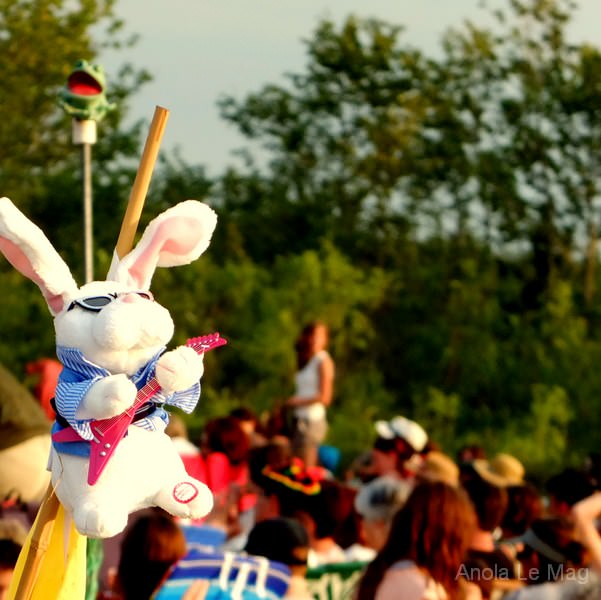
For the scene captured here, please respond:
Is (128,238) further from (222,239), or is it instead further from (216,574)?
(222,239)

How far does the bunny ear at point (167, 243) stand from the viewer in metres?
3.42

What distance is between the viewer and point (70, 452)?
3.28m

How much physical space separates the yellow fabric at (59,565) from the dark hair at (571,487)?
3769mm

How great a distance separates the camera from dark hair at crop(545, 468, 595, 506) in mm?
6730

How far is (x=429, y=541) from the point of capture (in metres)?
4.61

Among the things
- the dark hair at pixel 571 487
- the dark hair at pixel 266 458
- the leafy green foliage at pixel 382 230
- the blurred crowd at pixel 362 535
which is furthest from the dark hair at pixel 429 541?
the leafy green foliage at pixel 382 230

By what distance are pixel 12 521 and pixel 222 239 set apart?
64.8 feet

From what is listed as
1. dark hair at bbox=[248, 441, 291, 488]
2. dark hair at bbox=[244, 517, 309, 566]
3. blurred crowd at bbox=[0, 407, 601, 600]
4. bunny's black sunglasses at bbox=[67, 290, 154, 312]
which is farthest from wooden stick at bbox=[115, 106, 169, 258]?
dark hair at bbox=[248, 441, 291, 488]

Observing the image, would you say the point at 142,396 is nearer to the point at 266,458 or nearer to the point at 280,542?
the point at 280,542

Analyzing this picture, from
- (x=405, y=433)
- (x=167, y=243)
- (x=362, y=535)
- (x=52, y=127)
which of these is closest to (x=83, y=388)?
(x=167, y=243)

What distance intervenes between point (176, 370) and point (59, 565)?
1.65 feet

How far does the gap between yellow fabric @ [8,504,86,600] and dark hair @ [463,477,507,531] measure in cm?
287

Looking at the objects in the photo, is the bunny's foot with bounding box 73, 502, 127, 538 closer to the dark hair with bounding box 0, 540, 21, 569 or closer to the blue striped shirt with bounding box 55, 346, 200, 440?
the blue striped shirt with bounding box 55, 346, 200, 440

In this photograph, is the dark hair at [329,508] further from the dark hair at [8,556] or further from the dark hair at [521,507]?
the dark hair at [8,556]
